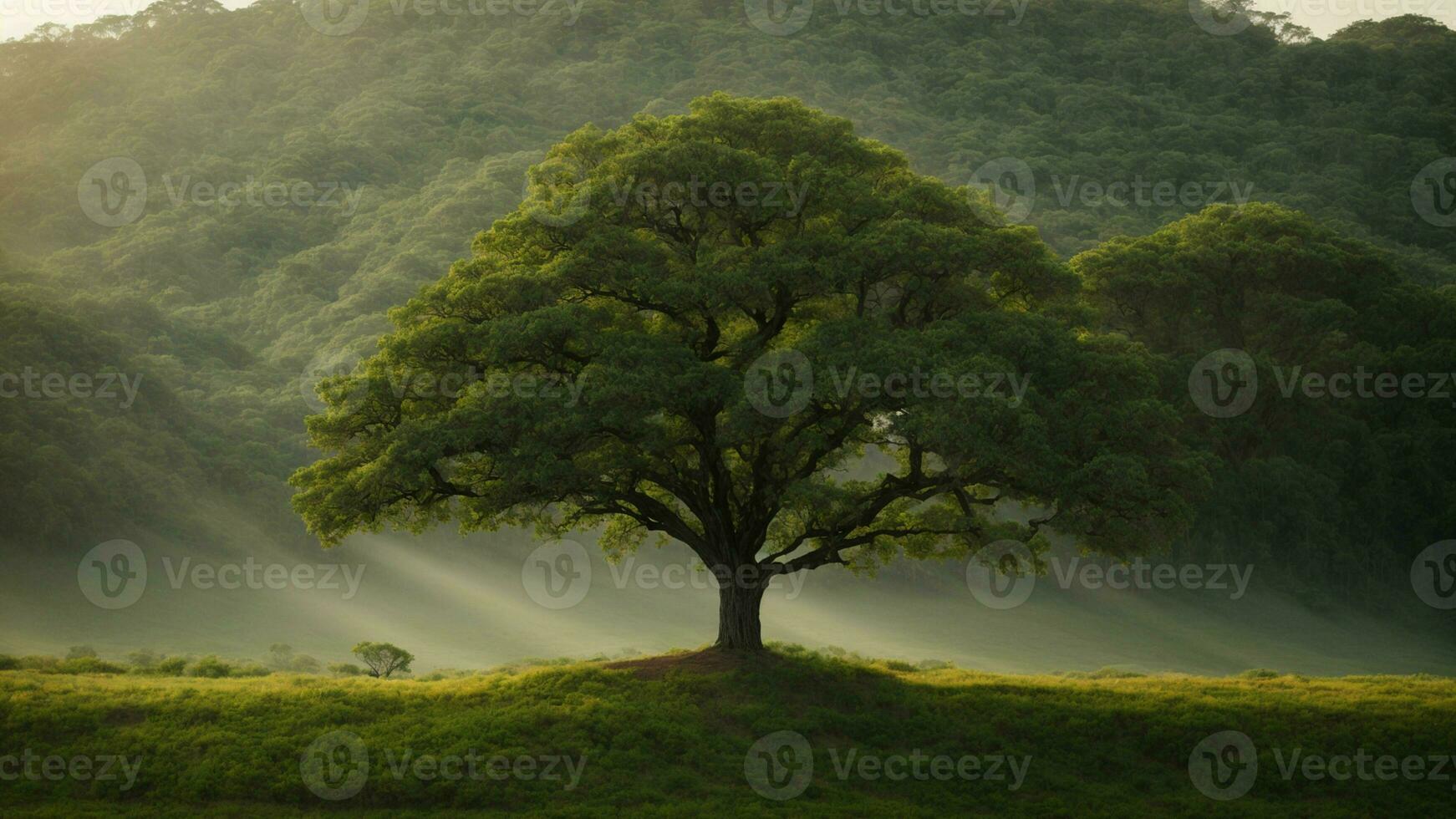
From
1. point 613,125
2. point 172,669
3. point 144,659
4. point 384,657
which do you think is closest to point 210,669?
point 172,669

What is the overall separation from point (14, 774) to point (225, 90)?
133127mm

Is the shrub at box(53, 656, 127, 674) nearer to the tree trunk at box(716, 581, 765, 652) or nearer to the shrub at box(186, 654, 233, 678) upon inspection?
the shrub at box(186, 654, 233, 678)

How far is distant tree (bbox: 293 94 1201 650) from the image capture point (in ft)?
87.8

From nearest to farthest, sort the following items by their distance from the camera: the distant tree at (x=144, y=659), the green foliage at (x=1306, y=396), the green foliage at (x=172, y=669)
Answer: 1. the green foliage at (x=172, y=669)
2. the distant tree at (x=144, y=659)
3. the green foliage at (x=1306, y=396)

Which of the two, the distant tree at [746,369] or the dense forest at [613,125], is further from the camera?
the dense forest at [613,125]

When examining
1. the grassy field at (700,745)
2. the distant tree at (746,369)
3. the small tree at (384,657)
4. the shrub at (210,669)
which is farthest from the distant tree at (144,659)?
the distant tree at (746,369)

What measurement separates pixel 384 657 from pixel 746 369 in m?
16.7

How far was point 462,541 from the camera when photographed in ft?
241

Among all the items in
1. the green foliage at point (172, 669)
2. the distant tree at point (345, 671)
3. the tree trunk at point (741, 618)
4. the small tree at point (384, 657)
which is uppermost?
the tree trunk at point (741, 618)

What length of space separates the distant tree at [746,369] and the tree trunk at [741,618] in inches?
3.3

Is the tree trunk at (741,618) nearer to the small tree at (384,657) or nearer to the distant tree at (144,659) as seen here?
the small tree at (384,657)

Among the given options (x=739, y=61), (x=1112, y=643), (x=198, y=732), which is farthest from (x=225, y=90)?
(x=198, y=732)

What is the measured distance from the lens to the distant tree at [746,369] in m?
26.8

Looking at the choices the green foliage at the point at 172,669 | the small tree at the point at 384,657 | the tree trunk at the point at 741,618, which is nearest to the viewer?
the tree trunk at the point at 741,618
